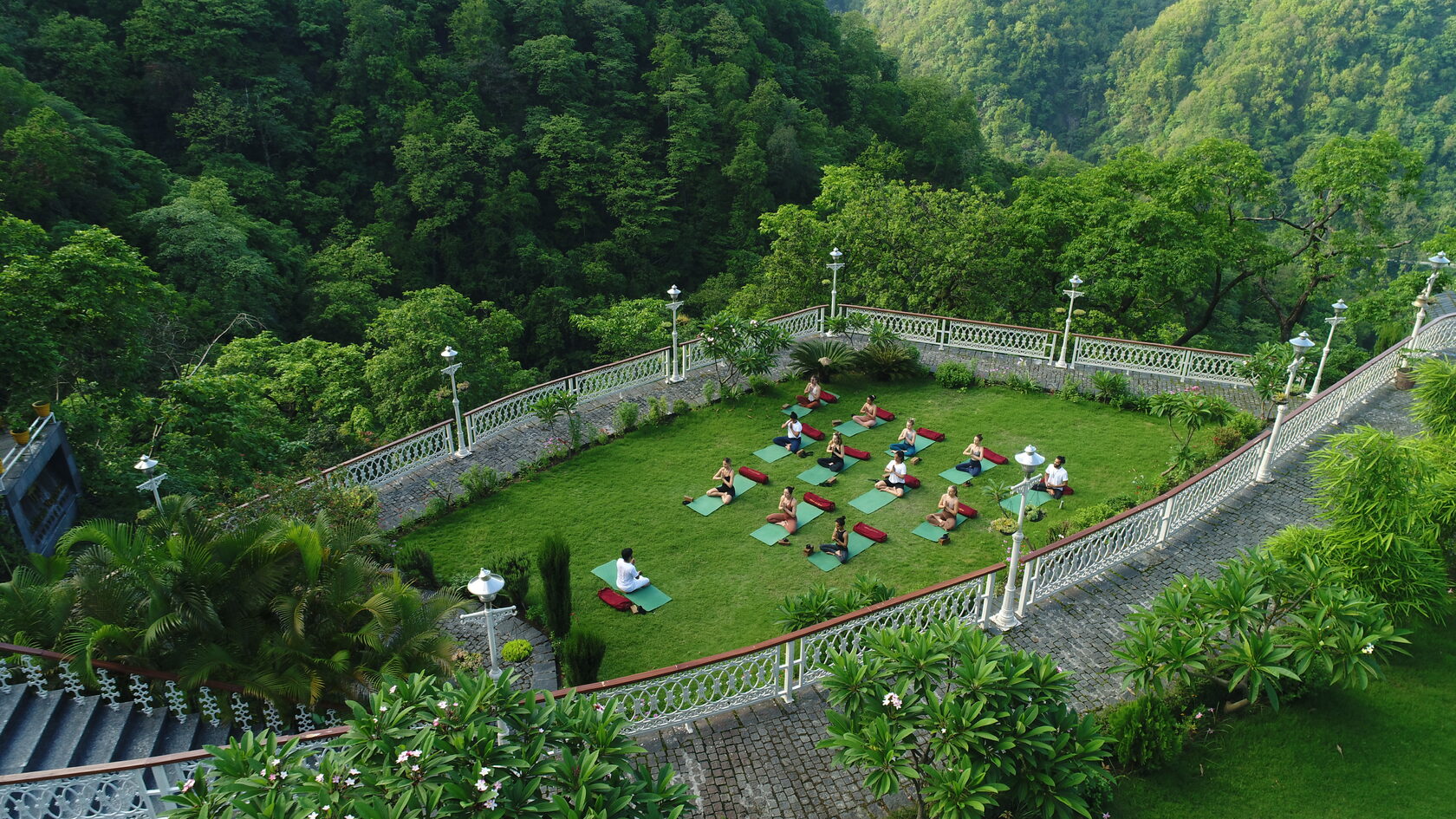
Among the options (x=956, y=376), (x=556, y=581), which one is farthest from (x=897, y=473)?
(x=556, y=581)

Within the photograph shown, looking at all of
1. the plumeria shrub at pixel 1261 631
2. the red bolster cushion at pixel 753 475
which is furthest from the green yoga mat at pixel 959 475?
the plumeria shrub at pixel 1261 631

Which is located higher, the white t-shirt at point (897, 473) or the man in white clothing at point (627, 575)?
the white t-shirt at point (897, 473)

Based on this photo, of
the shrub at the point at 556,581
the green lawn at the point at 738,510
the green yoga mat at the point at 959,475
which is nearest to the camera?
the shrub at the point at 556,581

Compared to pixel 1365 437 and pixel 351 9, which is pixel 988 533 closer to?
pixel 1365 437

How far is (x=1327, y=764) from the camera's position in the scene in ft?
28.9

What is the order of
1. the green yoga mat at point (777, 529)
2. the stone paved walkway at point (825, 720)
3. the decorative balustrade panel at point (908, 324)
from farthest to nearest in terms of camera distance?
the decorative balustrade panel at point (908, 324)
the green yoga mat at point (777, 529)
the stone paved walkway at point (825, 720)

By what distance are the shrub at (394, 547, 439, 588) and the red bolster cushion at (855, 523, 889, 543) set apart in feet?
19.8

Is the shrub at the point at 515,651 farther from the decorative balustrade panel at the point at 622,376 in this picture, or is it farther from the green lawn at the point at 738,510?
the decorative balustrade panel at the point at 622,376

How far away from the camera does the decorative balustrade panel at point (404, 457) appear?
13852 mm

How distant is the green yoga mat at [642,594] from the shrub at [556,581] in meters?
1.22

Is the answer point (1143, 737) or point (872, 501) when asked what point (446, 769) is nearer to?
point (1143, 737)

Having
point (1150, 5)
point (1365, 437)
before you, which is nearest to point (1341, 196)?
point (1365, 437)

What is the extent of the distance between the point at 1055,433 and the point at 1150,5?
82110 millimetres

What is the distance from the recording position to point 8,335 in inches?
449
